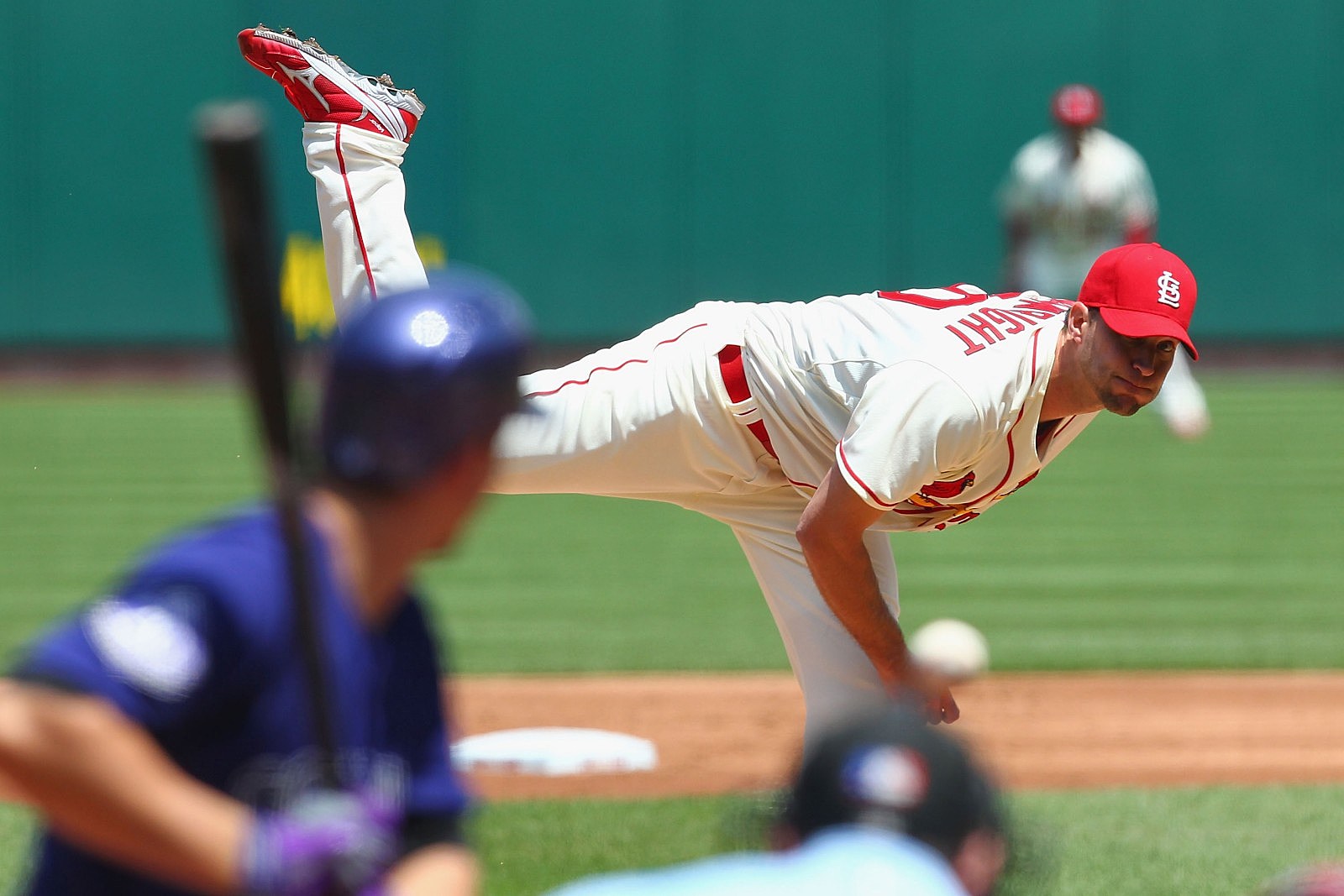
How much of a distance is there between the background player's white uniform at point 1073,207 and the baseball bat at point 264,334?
10.9 meters

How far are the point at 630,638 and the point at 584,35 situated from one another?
39.3 feet

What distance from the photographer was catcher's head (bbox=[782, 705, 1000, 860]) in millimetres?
1668

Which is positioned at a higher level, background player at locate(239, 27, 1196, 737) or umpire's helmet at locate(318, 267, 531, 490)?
umpire's helmet at locate(318, 267, 531, 490)

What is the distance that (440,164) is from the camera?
61.2ft

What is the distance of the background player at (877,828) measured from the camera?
159 cm

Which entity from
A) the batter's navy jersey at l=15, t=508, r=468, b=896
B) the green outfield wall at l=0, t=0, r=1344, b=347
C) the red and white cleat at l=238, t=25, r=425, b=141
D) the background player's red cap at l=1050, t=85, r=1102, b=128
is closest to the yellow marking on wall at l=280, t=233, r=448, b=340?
the green outfield wall at l=0, t=0, r=1344, b=347

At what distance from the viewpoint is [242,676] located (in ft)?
5.40

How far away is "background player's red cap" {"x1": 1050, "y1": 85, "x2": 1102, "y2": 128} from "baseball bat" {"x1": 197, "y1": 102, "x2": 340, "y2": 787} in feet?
35.9

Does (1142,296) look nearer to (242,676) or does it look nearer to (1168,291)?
(1168,291)

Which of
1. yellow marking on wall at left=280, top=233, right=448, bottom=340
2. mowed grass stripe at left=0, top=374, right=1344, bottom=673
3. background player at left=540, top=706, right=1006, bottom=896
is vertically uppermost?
background player at left=540, top=706, right=1006, bottom=896

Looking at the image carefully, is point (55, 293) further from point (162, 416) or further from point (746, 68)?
point (746, 68)

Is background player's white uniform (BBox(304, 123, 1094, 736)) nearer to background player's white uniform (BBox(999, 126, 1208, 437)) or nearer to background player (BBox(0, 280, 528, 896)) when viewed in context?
background player (BBox(0, 280, 528, 896))

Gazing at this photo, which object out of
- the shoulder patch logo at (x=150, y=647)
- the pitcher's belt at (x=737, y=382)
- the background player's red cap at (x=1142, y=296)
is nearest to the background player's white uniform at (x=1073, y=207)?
the pitcher's belt at (x=737, y=382)

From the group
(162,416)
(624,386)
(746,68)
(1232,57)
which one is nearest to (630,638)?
(624,386)
